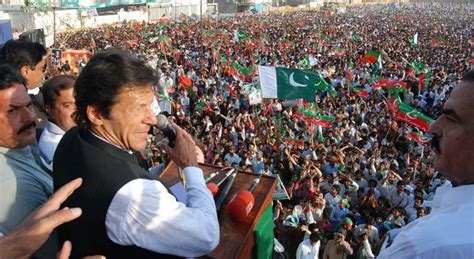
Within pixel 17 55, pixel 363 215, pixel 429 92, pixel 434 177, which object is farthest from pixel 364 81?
pixel 17 55

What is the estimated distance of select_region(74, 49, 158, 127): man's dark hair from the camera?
1532 millimetres

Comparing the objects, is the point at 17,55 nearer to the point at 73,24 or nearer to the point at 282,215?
the point at 282,215

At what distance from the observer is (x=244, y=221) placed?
1845mm

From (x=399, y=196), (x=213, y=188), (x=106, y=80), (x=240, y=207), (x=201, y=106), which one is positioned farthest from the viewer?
(x=201, y=106)

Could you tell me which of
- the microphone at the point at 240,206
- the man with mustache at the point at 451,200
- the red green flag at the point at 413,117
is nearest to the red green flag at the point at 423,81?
the red green flag at the point at 413,117

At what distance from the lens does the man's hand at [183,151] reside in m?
1.73

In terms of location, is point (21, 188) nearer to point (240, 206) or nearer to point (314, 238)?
point (240, 206)

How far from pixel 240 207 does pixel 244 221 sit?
76 mm

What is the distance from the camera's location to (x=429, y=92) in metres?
12.1

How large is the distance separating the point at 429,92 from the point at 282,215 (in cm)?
828

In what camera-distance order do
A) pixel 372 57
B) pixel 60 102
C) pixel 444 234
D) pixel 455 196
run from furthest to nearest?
1. pixel 372 57
2. pixel 60 102
3. pixel 455 196
4. pixel 444 234

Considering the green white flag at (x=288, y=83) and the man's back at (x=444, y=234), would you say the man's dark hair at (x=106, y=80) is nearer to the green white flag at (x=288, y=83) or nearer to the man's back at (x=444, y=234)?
the man's back at (x=444, y=234)

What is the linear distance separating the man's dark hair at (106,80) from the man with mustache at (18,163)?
403 mm

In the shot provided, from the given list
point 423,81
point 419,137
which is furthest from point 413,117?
point 423,81
